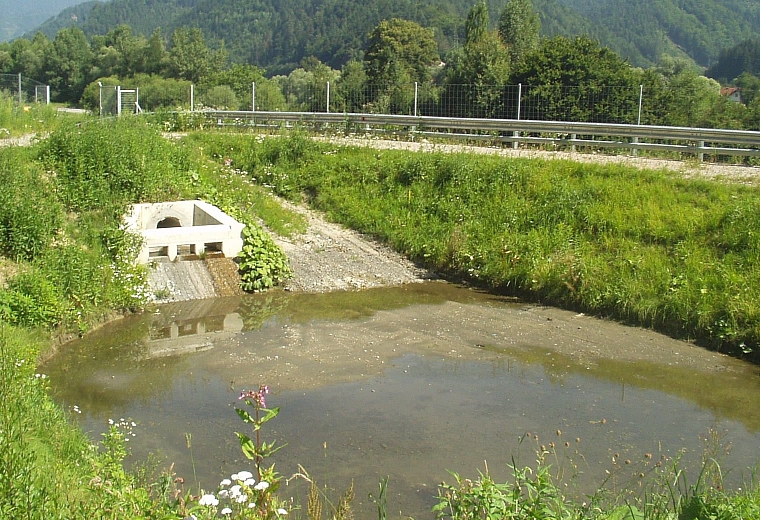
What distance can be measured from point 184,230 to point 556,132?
11.1m

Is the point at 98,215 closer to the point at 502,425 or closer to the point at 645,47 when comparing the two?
the point at 502,425

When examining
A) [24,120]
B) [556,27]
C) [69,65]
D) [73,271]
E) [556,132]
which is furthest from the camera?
[556,27]

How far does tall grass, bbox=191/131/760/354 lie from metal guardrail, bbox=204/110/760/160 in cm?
279

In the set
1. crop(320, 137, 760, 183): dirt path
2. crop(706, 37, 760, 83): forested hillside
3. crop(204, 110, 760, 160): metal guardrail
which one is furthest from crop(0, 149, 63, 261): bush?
crop(706, 37, 760, 83): forested hillside

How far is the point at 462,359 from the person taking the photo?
12.0 m

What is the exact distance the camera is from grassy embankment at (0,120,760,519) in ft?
42.1

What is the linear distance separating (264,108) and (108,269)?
77.2 feet

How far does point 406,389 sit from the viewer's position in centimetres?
1069

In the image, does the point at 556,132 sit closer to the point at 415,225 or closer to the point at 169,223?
the point at 415,225

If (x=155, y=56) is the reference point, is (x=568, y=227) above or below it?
below

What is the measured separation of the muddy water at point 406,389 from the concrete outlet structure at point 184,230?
1413mm

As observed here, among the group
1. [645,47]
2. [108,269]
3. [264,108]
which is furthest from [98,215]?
[645,47]

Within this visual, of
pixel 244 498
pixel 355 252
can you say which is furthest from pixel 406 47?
pixel 244 498

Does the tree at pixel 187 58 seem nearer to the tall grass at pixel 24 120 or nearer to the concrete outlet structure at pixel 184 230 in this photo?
the tall grass at pixel 24 120
